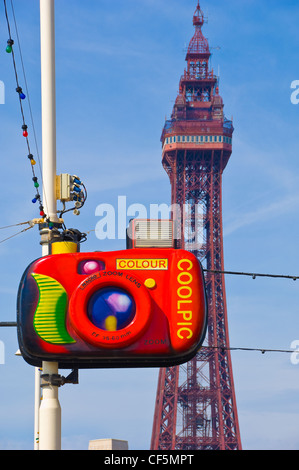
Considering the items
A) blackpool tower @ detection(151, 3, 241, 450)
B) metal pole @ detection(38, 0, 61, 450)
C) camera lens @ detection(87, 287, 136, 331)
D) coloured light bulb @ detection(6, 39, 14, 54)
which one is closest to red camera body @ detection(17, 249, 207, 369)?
camera lens @ detection(87, 287, 136, 331)

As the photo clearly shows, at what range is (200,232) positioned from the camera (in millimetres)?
140250

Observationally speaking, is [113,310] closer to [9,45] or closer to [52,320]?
[52,320]

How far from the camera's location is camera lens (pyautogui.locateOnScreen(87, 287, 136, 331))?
12.9 meters

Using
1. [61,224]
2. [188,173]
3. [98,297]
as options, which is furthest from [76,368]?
[188,173]

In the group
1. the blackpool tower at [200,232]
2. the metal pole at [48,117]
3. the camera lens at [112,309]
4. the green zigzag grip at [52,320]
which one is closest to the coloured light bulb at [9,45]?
the metal pole at [48,117]

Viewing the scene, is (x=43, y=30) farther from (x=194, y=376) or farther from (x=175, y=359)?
(x=194, y=376)

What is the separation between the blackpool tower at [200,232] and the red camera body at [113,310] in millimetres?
114963

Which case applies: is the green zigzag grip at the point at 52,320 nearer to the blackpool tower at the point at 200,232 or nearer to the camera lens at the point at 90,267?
the camera lens at the point at 90,267

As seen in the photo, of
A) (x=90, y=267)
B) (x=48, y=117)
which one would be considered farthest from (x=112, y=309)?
(x=48, y=117)

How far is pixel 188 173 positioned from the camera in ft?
472

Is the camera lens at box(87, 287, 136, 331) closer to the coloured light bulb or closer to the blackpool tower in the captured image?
the coloured light bulb

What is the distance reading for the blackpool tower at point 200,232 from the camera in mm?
131875

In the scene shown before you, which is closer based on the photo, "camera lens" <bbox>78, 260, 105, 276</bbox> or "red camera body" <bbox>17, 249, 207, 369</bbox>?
"red camera body" <bbox>17, 249, 207, 369</bbox>

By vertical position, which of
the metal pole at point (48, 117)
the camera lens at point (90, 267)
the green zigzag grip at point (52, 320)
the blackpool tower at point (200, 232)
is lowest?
the green zigzag grip at point (52, 320)
